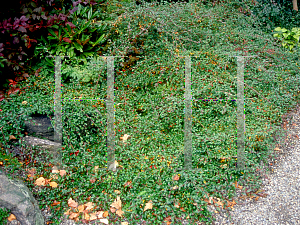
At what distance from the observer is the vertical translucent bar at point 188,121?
2854 mm

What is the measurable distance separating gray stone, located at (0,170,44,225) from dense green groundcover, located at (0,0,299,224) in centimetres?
21

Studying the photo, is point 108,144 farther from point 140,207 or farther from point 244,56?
point 244,56

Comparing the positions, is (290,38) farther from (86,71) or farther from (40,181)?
(40,181)

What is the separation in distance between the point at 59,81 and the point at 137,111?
1318mm

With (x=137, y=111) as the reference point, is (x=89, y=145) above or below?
below

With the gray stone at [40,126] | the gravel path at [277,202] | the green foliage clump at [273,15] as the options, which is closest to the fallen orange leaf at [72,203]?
the gray stone at [40,126]

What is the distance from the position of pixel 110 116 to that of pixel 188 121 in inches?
43.2

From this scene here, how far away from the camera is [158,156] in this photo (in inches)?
113

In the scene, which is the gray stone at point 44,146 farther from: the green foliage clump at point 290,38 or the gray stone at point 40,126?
the green foliage clump at point 290,38

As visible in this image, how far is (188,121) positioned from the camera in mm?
3129

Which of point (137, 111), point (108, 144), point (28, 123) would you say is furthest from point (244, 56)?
point (28, 123)

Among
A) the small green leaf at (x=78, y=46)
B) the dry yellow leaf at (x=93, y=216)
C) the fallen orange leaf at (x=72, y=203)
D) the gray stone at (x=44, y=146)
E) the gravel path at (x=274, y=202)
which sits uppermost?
the small green leaf at (x=78, y=46)

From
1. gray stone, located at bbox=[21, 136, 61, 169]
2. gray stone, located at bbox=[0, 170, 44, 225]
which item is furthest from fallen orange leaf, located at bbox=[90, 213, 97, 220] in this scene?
A: gray stone, located at bbox=[21, 136, 61, 169]

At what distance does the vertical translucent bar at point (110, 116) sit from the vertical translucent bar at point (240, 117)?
1.59 metres
